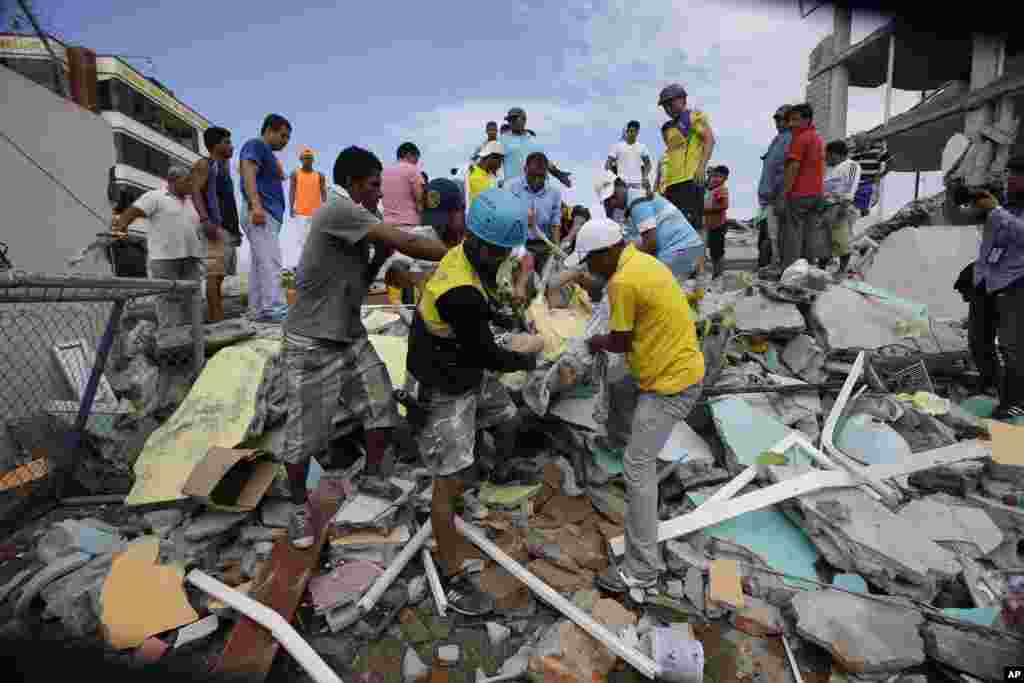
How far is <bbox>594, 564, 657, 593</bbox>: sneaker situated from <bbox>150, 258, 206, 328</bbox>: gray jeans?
3522mm

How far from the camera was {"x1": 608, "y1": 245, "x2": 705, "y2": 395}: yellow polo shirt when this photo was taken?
256 centimetres

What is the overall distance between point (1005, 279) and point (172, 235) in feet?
22.8

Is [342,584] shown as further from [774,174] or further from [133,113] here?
[133,113]

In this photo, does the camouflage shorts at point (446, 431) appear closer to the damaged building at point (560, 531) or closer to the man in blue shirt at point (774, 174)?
the damaged building at point (560, 531)

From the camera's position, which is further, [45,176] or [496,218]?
[45,176]

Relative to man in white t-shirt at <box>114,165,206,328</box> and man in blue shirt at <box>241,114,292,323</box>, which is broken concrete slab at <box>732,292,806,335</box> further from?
man in white t-shirt at <box>114,165,206,328</box>

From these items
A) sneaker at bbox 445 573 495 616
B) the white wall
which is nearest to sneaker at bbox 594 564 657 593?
sneaker at bbox 445 573 495 616

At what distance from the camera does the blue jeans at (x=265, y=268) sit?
4719mm

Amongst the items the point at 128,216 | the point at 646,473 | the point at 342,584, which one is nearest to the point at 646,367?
the point at 646,473

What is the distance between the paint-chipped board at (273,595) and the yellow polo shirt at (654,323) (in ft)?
6.44

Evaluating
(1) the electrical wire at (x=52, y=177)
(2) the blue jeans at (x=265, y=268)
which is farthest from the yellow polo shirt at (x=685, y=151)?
(1) the electrical wire at (x=52, y=177)

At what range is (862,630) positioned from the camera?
2.27 metres

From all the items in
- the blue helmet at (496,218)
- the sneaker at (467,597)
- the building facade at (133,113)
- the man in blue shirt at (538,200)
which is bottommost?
the sneaker at (467,597)

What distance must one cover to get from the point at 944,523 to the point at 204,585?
161 inches
